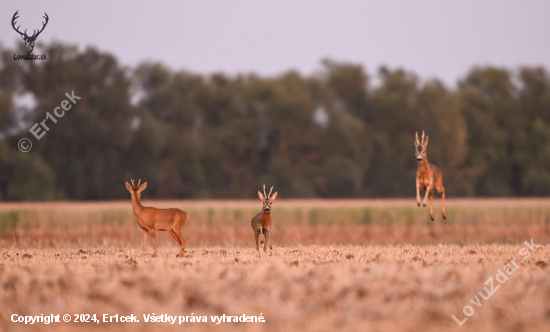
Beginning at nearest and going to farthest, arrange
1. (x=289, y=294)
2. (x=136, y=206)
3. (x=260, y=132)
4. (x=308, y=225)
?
(x=289, y=294), (x=136, y=206), (x=308, y=225), (x=260, y=132)

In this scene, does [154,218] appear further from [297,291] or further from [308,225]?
[308,225]

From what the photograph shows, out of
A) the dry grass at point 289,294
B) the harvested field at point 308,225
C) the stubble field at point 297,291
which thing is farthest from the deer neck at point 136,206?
Answer: the harvested field at point 308,225

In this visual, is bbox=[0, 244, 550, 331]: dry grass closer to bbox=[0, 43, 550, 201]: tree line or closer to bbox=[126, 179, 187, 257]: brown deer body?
bbox=[126, 179, 187, 257]: brown deer body

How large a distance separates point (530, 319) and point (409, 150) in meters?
50.2

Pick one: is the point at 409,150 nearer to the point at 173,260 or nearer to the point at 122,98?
the point at 122,98

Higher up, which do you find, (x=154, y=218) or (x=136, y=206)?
(x=136, y=206)

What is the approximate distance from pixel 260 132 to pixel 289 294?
47263 mm

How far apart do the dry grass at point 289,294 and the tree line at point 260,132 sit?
37494 mm

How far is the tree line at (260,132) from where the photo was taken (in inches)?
1905

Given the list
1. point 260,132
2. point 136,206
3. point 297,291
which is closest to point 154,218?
point 136,206

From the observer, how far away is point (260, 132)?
56.2 metres

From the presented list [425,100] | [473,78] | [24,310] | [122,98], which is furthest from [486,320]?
[473,78]

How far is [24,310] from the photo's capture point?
27.8 ft

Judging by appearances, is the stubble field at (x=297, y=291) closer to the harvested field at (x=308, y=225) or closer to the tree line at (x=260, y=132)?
A: the harvested field at (x=308, y=225)
